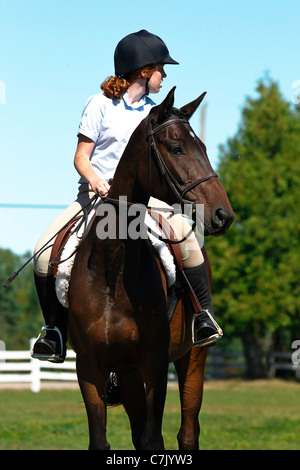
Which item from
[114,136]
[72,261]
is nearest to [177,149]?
[114,136]

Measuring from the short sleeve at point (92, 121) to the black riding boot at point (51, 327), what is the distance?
1.24 m

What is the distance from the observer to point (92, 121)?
18.5ft

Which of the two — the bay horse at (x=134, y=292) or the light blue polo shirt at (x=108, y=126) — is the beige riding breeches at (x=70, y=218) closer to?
the light blue polo shirt at (x=108, y=126)

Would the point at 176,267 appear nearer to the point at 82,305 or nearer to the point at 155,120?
the point at 82,305

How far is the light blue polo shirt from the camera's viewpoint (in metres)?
5.64

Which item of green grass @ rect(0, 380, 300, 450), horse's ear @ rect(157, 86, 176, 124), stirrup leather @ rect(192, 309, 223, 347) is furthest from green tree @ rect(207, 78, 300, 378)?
horse's ear @ rect(157, 86, 176, 124)

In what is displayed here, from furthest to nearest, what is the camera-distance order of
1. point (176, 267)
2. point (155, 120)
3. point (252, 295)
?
point (252, 295), point (176, 267), point (155, 120)

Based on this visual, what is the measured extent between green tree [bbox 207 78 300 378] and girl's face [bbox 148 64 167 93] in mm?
30048

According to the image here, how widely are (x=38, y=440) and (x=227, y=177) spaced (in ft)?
82.7

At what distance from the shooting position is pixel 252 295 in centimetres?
3594

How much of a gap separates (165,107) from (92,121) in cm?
83

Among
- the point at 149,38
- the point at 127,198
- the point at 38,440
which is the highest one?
the point at 149,38

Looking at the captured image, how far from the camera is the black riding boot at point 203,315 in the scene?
599 centimetres

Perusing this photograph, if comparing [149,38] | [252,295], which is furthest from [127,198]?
[252,295]
